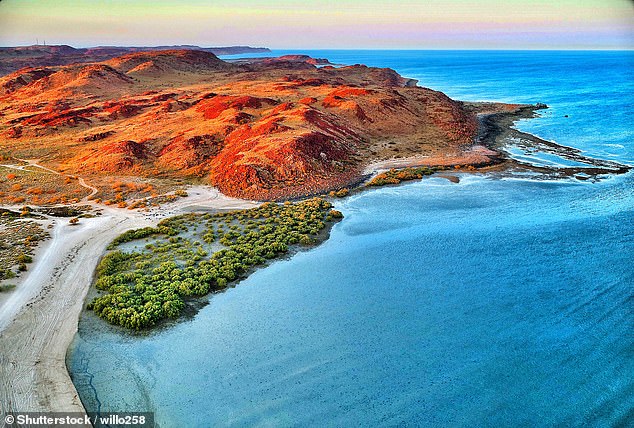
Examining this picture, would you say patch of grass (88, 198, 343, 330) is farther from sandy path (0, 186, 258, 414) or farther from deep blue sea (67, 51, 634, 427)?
sandy path (0, 186, 258, 414)

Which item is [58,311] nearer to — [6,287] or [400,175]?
[6,287]

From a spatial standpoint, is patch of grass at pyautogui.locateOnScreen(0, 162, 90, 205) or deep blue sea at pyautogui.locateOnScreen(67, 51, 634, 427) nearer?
deep blue sea at pyautogui.locateOnScreen(67, 51, 634, 427)

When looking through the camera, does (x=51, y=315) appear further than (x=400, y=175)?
No

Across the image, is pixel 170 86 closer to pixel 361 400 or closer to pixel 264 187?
pixel 264 187

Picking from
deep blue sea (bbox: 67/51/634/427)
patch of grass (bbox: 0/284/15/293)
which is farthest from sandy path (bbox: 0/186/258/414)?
deep blue sea (bbox: 67/51/634/427)

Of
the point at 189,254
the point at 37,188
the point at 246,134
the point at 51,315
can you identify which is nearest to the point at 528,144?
the point at 246,134

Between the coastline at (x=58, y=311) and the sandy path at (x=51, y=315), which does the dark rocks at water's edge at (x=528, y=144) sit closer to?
the coastline at (x=58, y=311)
